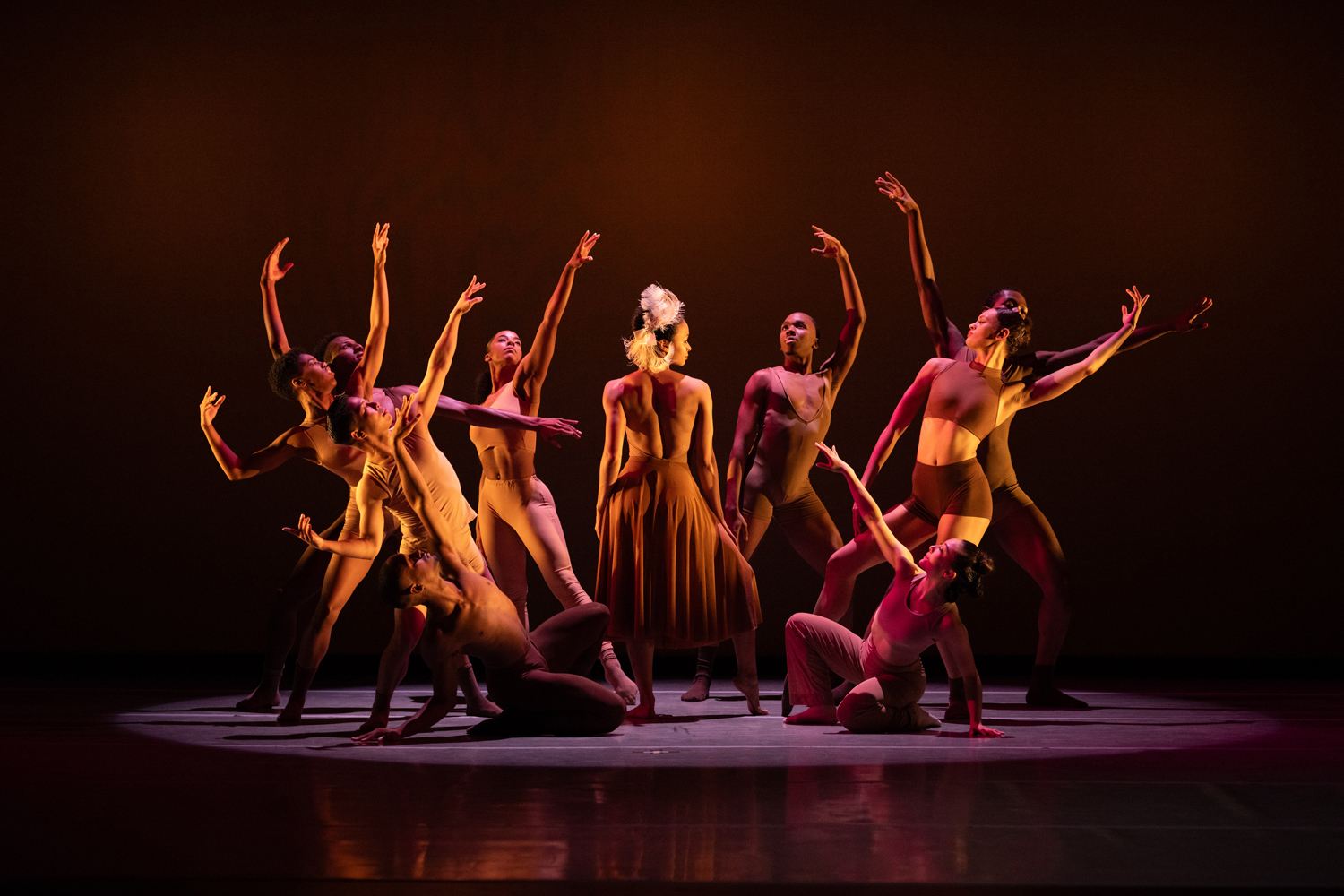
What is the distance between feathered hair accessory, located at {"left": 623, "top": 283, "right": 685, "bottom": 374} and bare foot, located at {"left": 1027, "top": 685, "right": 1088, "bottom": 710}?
1.99m

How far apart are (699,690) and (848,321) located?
169cm

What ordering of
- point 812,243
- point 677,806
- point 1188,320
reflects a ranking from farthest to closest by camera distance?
point 812,243 < point 1188,320 < point 677,806

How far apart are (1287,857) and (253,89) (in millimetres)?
6446

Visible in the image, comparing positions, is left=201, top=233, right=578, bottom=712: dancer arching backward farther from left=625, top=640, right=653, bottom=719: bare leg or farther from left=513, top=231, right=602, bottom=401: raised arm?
left=625, top=640, right=653, bottom=719: bare leg

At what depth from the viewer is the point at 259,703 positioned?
18.0ft

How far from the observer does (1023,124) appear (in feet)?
23.9

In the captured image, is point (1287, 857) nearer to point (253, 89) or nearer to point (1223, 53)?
point (1223, 53)

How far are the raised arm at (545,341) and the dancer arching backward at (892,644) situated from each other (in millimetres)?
1387

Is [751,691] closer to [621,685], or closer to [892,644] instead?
[621,685]

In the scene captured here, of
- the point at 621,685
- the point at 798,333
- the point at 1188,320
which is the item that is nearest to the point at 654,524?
the point at 621,685

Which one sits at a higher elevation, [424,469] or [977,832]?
[424,469]

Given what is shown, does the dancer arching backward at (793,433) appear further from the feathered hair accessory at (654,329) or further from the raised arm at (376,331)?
the raised arm at (376,331)

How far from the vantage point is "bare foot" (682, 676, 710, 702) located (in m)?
5.88

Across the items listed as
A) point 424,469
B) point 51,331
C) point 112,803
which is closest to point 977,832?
point 112,803
